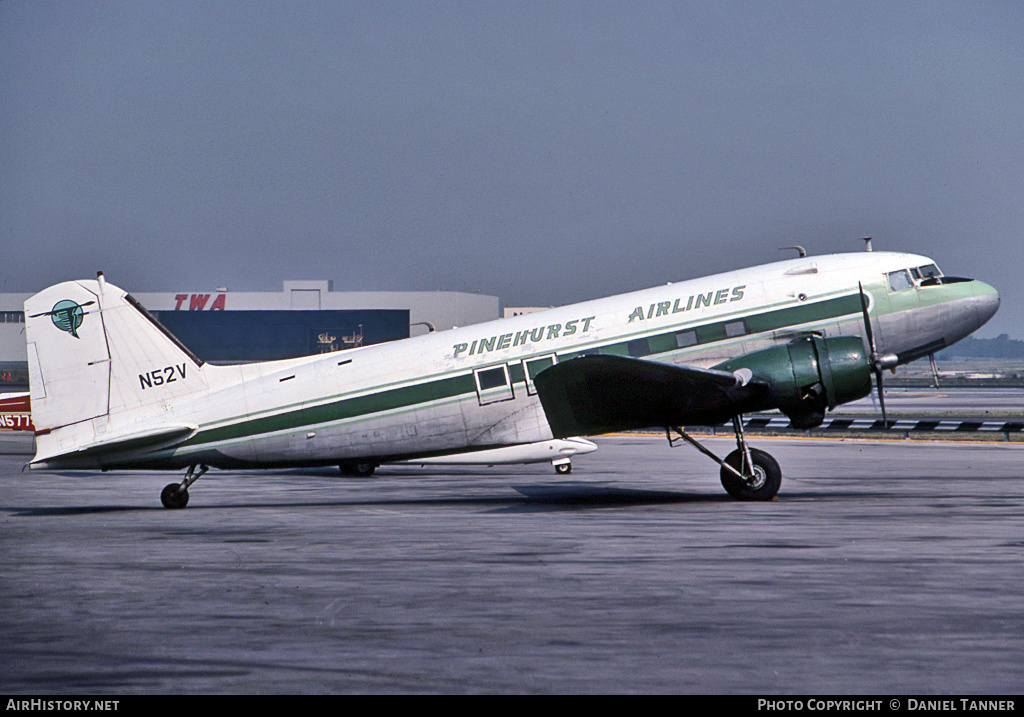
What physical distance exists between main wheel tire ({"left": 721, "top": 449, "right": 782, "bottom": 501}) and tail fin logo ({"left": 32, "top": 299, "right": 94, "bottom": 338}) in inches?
536

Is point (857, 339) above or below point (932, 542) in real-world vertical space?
above

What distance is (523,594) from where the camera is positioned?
10.4 metres

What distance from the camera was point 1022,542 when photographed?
1338cm

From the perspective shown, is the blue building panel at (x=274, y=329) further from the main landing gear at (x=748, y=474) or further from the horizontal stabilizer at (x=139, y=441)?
the main landing gear at (x=748, y=474)

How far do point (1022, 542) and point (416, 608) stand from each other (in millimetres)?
9030

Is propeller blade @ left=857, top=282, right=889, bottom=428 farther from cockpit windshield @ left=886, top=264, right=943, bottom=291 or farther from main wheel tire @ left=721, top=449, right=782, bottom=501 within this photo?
main wheel tire @ left=721, top=449, right=782, bottom=501

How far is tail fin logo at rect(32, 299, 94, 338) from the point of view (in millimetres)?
19188

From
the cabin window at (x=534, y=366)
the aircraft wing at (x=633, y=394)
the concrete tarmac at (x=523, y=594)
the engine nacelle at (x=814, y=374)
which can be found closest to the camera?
the concrete tarmac at (x=523, y=594)

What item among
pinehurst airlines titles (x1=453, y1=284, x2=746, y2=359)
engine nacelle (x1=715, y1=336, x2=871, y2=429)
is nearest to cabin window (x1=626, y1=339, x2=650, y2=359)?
pinehurst airlines titles (x1=453, y1=284, x2=746, y2=359)

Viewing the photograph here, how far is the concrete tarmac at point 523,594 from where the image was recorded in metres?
7.37

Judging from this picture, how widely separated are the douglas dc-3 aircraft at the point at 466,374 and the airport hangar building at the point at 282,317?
300 feet

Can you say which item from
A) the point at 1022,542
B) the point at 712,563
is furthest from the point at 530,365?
the point at 1022,542

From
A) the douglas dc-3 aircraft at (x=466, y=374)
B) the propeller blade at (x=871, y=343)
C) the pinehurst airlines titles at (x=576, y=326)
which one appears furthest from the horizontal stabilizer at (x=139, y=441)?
the propeller blade at (x=871, y=343)

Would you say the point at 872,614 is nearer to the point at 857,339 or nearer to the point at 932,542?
the point at 932,542
